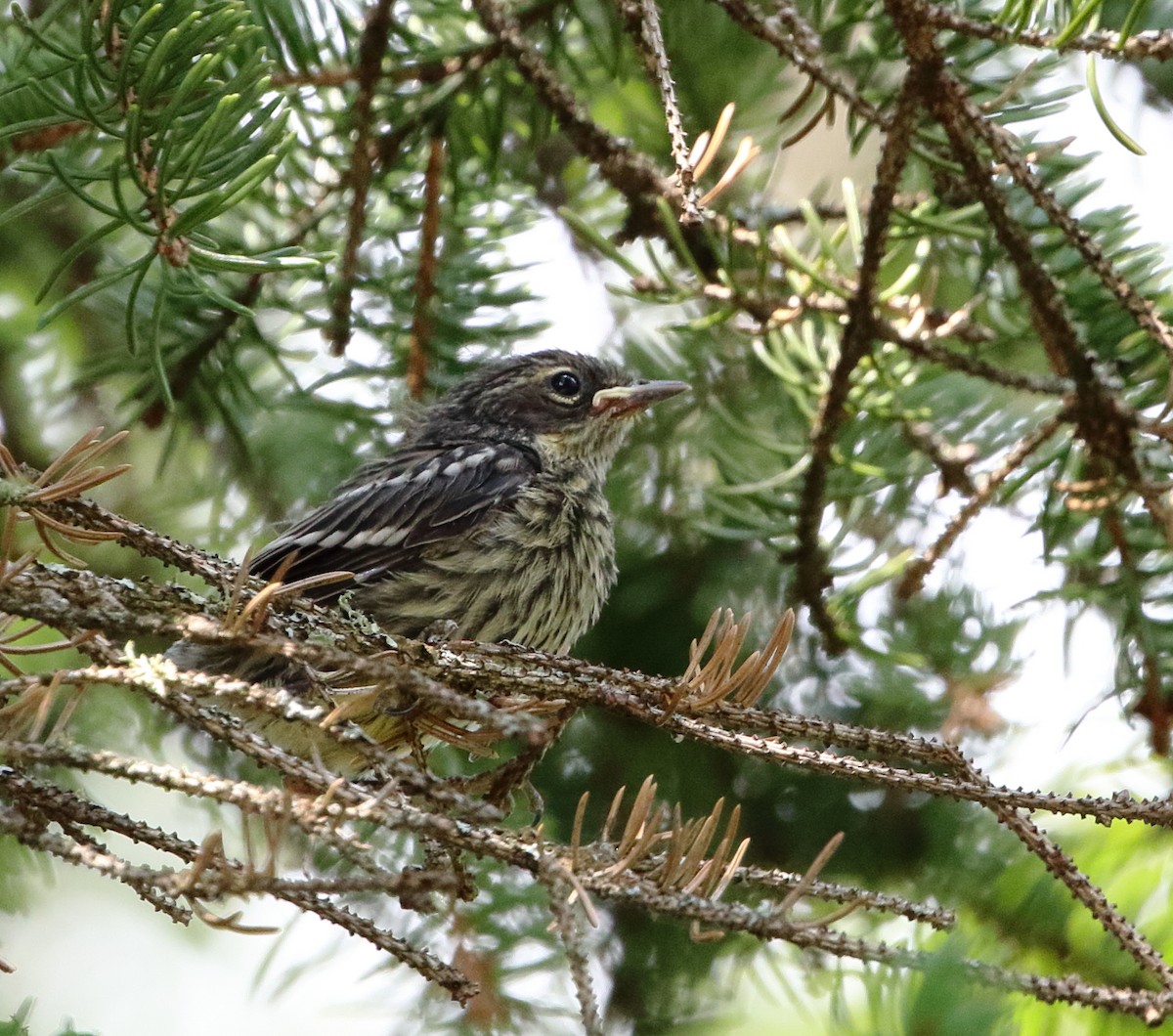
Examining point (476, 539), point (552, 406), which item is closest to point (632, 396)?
point (552, 406)

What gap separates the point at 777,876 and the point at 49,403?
2.44 meters

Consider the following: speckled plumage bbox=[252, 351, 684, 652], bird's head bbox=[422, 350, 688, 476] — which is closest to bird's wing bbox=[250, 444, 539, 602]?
speckled plumage bbox=[252, 351, 684, 652]

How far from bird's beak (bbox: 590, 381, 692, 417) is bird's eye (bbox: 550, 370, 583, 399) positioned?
15 cm

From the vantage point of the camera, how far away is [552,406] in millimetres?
3604

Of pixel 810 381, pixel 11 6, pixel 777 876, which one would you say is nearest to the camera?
pixel 777 876

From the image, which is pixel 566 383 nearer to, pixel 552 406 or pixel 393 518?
pixel 552 406

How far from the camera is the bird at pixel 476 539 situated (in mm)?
2820

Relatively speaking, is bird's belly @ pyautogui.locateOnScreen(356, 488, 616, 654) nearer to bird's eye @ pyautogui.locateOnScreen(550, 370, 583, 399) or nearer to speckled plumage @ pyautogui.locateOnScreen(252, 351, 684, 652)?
speckled plumage @ pyautogui.locateOnScreen(252, 351, 684, 652)

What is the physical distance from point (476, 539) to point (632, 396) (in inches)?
23.6

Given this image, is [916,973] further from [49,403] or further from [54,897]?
[54,897]

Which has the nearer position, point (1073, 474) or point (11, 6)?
point (11, 6)

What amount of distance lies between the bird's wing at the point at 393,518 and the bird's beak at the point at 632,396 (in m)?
0.30

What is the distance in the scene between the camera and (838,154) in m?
4.86

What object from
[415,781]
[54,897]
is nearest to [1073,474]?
[415,781]
